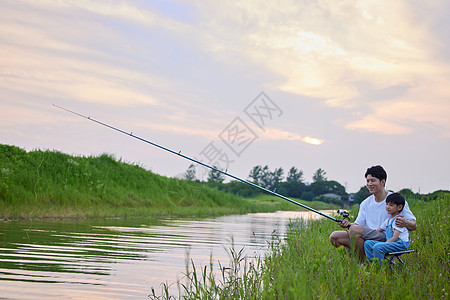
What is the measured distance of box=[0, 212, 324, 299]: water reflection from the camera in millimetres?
5160

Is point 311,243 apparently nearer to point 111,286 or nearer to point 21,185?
point 111,286

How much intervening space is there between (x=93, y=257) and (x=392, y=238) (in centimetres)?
410

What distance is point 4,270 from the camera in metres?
5.75

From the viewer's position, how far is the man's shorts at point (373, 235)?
5.55 m

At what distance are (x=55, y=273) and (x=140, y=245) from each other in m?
3.20

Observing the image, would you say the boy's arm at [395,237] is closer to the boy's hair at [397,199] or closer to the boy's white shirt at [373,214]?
the boy's hair at [397,199]

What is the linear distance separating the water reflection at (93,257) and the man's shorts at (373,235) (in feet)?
4.36

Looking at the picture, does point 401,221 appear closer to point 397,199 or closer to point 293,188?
point 397,199

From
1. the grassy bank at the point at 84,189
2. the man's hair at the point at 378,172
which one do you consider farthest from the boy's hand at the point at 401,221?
the grassy bank at the point at 84,189

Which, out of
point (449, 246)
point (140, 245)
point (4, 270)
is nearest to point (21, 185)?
point (140, 245)

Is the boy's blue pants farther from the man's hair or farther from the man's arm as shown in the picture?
the man's hair

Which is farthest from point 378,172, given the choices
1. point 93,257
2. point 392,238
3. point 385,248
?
point 93,257

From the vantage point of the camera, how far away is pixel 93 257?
7160mm

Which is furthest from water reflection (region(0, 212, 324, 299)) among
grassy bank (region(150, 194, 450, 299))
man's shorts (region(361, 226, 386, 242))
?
man's shorts (region(361, 226, 386, 242))
